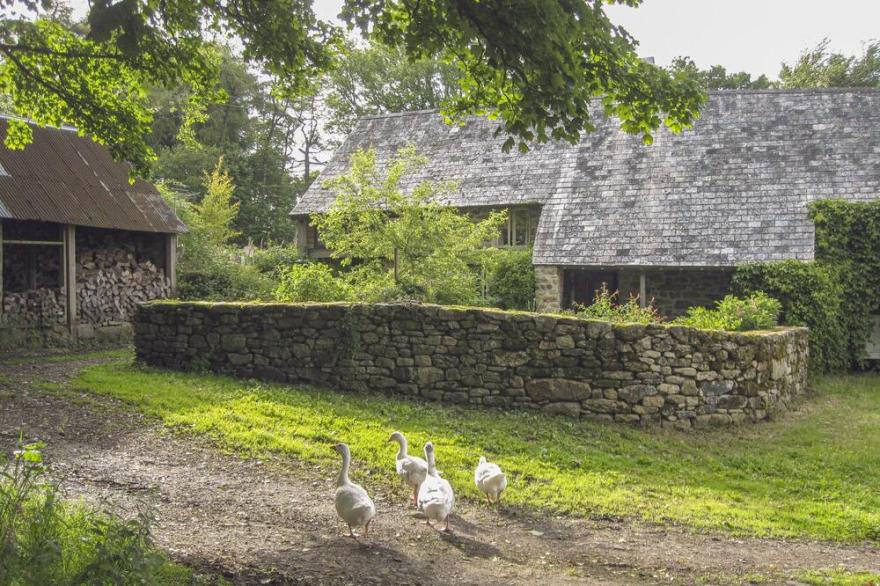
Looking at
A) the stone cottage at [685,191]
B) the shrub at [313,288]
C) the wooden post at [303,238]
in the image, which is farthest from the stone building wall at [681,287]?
the wooden post at [303,238]

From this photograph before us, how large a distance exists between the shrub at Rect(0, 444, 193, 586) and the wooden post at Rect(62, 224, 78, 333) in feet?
44.3

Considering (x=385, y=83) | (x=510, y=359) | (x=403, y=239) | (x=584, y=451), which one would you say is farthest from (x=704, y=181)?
(x=385, y=83)

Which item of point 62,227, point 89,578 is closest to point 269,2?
point 89,578

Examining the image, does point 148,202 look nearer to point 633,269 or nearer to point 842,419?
point 633,269

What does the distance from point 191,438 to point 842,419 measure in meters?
10.2

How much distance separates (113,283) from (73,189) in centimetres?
257

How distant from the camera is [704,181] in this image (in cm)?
1927

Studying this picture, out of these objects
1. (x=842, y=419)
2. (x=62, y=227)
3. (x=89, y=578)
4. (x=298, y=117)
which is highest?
(x=298, y=117)

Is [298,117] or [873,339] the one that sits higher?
[298,117]

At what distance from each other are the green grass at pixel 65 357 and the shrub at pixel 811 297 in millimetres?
14108

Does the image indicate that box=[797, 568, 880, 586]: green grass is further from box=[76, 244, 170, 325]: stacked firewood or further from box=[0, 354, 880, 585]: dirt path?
box=[76, 244, 170, 325]: stacked firewood

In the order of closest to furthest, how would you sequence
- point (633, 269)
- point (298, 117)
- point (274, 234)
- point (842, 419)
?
point (842, 419), point (633, 269), point (274, 234), point (298, 117)

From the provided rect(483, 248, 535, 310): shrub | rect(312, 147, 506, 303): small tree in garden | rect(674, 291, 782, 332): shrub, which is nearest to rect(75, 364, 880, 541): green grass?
rect(674, 291, 782, 332): shrub

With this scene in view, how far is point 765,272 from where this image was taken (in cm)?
1645
